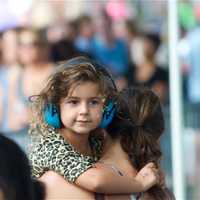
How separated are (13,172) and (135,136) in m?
1.22

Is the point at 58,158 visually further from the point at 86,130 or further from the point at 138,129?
the point at 138,129

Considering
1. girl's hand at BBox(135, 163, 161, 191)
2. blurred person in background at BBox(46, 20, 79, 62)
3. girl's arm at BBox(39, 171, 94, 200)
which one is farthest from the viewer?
blurred person in background at BBox(46, 20, 79, 62)

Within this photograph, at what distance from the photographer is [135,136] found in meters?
4.38

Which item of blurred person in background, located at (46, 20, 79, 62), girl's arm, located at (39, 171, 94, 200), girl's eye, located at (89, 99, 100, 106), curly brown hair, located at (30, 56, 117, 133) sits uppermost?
blurred person in background, located at (46, 20, 79, 62)

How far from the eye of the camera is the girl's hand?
4266 millimetres

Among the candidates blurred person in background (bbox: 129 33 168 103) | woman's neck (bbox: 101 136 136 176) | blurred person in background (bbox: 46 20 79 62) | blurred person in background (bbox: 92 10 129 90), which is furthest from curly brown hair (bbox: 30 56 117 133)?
blurred person in background (bbox: 92 10 129 90)

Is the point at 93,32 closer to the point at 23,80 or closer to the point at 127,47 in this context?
the point at 127,47

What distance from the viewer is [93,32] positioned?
1180cm

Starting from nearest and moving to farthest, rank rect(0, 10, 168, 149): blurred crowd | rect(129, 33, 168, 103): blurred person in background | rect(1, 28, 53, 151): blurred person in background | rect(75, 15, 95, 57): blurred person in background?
rect(1, 28, 53, 151): blurred person in background → rect(0, 10, 168, 149): blurred crowd → rect(129, 33, 168, 103): blurred person in background → rect(75, 15, 95, 57): blurred person in background

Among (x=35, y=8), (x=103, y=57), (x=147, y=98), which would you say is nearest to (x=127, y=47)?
(x=103, y=57)

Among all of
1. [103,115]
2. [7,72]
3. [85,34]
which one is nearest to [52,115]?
[103,115]

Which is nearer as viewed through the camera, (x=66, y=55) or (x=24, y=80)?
(x=24, y=80)

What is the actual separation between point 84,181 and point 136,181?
0.83 feet

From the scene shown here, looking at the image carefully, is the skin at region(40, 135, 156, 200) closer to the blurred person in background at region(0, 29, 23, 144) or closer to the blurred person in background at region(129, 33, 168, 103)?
the blurred person in background at region(0, 29, 23, 144)
